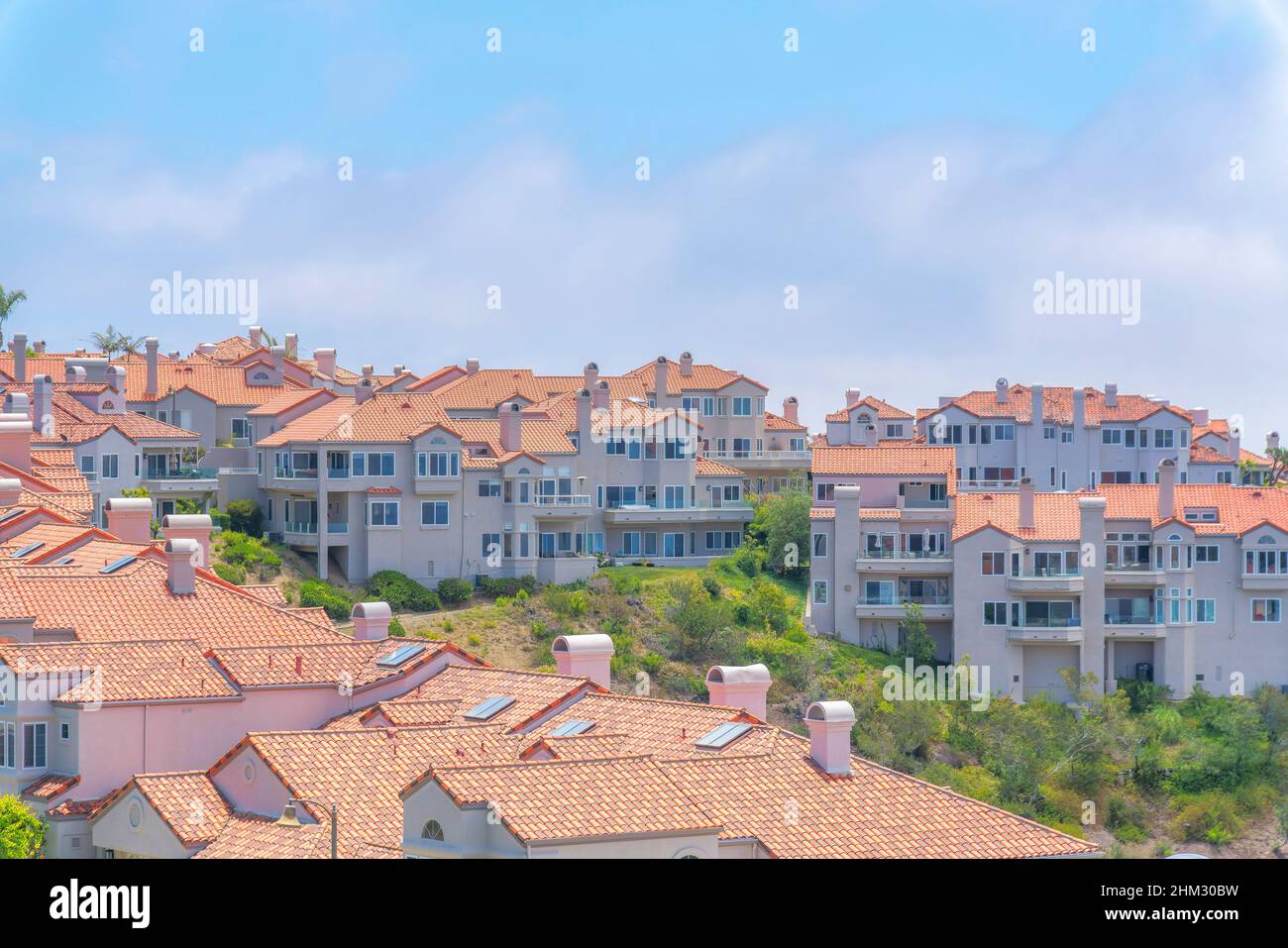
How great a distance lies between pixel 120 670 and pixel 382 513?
42.1m

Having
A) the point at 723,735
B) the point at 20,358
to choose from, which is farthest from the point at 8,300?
the point at 723,735

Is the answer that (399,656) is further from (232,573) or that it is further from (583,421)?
(583,421)

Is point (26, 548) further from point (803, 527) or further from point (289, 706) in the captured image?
point (803, 527)

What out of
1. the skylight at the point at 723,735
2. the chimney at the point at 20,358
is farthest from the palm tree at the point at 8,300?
the skylight at the point at 723,735

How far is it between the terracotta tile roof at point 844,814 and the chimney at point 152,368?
58.2m

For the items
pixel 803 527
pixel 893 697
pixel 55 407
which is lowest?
pixel 893 697

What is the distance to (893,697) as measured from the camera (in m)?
72.0

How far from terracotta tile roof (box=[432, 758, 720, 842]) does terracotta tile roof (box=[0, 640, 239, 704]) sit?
1081 centimetres

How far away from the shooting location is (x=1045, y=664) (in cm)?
7706

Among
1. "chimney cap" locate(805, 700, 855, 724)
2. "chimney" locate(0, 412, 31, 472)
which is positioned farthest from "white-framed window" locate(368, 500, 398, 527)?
"chimney cap" locate(805, 700, 855, 724)

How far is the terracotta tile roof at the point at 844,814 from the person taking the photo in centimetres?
2827

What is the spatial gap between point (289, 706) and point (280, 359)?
2155 inches

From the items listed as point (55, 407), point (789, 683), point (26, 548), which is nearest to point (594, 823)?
point (26, 548)
